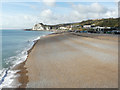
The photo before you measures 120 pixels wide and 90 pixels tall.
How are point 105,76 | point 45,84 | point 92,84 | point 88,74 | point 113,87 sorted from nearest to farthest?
point 113,87, point 92,84, point 45,84, point 105,76, point 88,74

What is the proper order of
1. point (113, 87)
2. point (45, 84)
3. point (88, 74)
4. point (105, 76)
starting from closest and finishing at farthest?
point (113, 87) → point (45, 84) → point (105, 76) → point (88, 74)

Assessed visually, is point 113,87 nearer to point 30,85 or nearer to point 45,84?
point 45,84

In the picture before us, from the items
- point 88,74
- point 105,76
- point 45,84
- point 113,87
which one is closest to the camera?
point 113,87

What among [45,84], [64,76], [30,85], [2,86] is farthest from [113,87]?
[2,86]

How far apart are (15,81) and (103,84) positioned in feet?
12.5

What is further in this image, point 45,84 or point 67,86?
point 45,84

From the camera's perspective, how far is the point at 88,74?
16.6 ft

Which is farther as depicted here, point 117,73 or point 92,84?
point 117,73

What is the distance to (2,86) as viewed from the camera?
464 centimetres

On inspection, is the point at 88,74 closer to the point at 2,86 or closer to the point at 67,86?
the point at 67,86

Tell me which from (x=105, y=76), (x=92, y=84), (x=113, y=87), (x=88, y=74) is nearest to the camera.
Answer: (x=113, y=87)

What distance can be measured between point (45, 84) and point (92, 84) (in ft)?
6.14

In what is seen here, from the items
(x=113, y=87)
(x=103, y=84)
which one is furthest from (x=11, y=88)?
(x=113, y=87)

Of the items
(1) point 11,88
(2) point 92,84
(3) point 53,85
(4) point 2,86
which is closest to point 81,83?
(2) point 92,84
